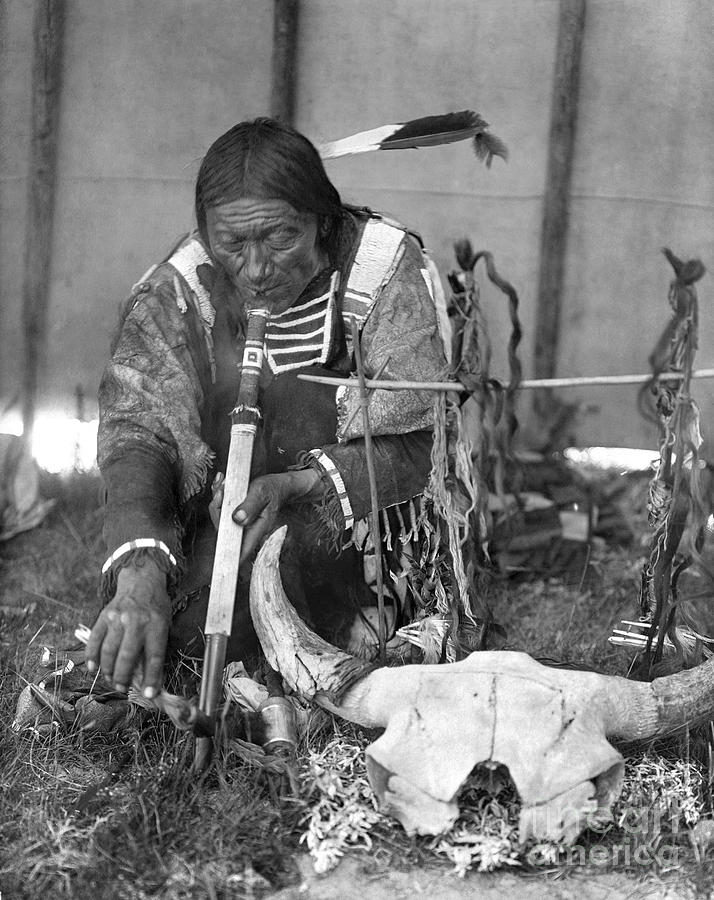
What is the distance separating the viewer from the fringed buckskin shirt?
253 cm

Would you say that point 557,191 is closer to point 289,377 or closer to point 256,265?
point 289,377

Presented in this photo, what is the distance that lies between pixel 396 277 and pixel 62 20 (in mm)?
1298

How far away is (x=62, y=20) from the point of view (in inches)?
122

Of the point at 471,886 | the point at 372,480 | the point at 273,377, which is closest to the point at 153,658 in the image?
the point at 372,480

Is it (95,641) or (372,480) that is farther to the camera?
(372,480)

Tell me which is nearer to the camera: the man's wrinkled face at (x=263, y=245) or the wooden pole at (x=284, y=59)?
the man's wrinkled face at (x=263, y=245)

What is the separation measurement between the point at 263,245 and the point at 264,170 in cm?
16

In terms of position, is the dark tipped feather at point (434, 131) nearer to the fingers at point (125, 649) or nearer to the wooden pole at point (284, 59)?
the wooden pole at point (284, 59)

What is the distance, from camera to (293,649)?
2199mm

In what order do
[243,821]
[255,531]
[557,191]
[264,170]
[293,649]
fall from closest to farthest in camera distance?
[243,821] → [293,649] → [255,531] → [264,170] → [557,191]

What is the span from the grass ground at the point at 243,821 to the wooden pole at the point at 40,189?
1500mm

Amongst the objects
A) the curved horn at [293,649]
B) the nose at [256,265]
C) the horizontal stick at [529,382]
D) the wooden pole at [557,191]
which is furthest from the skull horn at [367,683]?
the wooden pole at [557,191]

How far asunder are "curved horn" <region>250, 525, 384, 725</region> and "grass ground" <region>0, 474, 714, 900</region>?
0.17m

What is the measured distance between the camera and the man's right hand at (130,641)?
6.84ft
